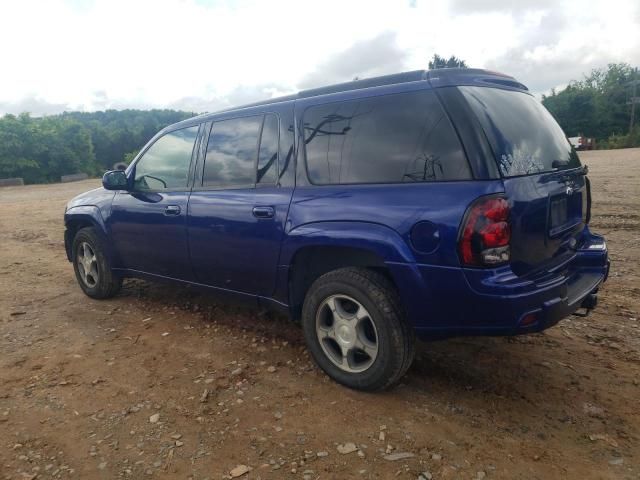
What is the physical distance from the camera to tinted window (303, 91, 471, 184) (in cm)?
255

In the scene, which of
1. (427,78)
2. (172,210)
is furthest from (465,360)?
(172,210)

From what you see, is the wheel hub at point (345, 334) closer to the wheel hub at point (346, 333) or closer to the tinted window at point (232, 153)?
the wheel hub at point (346, 333)

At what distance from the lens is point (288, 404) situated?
9.38 ft

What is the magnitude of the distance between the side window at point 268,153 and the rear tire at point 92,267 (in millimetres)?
2279

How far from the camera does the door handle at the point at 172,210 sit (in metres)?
3.86

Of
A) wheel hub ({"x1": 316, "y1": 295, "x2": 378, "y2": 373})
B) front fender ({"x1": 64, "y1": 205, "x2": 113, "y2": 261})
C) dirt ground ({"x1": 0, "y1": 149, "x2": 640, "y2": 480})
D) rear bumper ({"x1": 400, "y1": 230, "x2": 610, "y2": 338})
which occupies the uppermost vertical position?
front fender ({"x1": 64, "y1": 205, "x2": 113, "y2": 261})

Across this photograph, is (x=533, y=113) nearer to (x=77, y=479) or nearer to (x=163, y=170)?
(x=163, y=170)

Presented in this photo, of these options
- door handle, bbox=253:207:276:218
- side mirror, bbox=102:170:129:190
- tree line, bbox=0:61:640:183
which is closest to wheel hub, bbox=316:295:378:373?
door handle, bbox=253:207:276:218

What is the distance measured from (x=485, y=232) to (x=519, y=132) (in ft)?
2.46

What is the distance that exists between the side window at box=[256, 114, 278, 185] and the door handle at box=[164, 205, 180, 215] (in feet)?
2.83

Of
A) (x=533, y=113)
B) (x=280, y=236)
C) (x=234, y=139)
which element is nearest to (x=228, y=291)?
(x=280, y=236)

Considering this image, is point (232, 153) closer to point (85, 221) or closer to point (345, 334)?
point (345, 334)

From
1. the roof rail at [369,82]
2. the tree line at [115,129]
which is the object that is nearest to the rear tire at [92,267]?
the roof rail at [369,82]

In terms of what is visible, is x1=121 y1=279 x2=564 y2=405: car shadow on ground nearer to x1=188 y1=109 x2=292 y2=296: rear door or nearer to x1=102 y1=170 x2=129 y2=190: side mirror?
x1=188 y1=109 x2=292 y2=296: rear door
